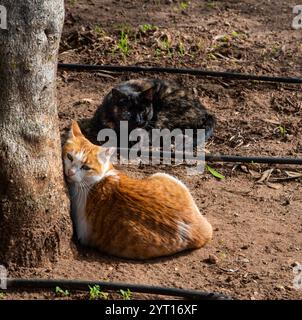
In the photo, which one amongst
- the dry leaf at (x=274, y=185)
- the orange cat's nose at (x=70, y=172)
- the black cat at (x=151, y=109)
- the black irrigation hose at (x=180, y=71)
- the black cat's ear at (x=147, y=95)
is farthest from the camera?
the black irrigation hose at (x=180, y=71)

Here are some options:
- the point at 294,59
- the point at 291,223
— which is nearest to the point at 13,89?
the point at 291,223

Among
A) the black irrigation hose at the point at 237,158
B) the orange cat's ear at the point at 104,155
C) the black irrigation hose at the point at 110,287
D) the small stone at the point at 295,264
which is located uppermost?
the orange cat's ear at the point at 104,155

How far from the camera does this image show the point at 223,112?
8078mm

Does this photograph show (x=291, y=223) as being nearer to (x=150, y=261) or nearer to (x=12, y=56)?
(x=150, y=261)

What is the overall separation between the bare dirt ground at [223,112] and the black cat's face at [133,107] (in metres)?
0.37

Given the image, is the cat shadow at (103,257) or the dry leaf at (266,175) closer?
the cat shadow at (103,257)

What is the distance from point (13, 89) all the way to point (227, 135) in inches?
122

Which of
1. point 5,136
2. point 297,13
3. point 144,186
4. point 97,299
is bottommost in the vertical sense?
point 97,299

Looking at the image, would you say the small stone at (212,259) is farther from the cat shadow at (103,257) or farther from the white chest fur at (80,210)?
the white chest fur at (80,210)

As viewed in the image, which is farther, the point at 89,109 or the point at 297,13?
the point at 297,13

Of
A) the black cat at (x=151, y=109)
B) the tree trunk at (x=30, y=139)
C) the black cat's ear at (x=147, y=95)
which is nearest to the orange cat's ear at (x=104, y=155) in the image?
the tree trunk at (x=30, y=139)

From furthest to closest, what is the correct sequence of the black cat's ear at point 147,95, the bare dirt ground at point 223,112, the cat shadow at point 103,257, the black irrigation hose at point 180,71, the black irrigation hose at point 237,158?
the black irrigation hose at point 180,71, the black cat's ear at point 147,95, the black irrigation hose at point 237,158, the cat shadow at point 103,257, the bare dirt ground at point 223,112

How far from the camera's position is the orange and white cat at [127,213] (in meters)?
5.53

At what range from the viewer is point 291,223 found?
619cm
